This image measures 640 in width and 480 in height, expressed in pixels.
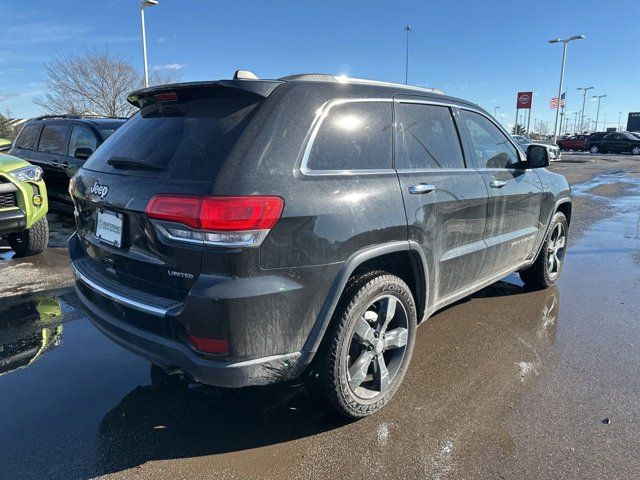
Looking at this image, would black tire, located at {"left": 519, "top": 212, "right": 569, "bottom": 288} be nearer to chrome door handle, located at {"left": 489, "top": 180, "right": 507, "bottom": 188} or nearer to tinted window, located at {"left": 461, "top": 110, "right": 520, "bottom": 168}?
tinted window, located at {"left": 461, "top": 110, "right": 520, "bottom": 168}

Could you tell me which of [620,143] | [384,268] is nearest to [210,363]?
[384,268]

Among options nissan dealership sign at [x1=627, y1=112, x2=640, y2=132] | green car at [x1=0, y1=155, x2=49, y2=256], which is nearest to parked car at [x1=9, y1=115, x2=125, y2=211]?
green car at [x1=0, y1=155, x2=49, y2=256]

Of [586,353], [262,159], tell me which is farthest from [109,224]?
[586,353]

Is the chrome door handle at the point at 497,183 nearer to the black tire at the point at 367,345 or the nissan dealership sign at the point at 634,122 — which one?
the black tire at the point at 367,345

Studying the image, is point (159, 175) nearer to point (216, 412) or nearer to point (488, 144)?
point (216, 412)

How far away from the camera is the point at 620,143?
3972cm

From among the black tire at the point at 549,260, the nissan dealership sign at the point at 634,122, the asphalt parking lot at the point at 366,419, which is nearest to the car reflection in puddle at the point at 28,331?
the asphalt parking lot at the point at 366,419

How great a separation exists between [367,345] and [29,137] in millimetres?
8502

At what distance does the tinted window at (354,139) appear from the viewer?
245 centimetres

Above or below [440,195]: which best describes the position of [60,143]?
above

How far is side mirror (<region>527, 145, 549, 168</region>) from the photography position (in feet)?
13.5

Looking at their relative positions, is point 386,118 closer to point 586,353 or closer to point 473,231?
point 473,231

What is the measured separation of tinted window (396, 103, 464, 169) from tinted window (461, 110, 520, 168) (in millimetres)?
278

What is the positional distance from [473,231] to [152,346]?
2.32m
